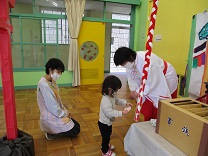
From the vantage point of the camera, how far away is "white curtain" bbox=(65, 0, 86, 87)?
3898 mm

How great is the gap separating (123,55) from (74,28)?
2.94 metres

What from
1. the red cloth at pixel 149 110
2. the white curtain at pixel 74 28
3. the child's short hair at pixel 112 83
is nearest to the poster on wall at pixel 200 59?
the red cloth at pixel 149 110

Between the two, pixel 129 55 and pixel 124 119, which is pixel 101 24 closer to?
pixel 124 119

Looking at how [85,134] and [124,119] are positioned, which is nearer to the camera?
[85,134]

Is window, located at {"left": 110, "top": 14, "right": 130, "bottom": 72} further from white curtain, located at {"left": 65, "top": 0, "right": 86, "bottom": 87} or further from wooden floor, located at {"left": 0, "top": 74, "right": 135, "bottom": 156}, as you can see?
wooden floor, located at {"left": 0, "top": 74, "right": 135, "bottom": 156}

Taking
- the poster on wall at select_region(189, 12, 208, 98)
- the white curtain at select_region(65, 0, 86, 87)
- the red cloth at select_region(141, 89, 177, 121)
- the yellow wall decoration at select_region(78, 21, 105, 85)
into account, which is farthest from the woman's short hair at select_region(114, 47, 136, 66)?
the yellow wall decoration at select_region(78, 21, 105, 85)

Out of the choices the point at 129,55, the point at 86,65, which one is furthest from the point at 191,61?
the point at 86,65

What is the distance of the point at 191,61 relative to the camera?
192cm

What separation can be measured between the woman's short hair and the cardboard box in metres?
0.49

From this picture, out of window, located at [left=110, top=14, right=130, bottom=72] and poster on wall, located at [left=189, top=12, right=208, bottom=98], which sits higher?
window, located at [left=110, top=14, right=130, bottom=72]

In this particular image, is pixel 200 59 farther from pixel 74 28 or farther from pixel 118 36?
pixel 118 36

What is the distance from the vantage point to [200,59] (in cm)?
172

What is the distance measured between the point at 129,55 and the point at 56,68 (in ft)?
2.38

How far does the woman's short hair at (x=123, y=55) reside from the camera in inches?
53.2
